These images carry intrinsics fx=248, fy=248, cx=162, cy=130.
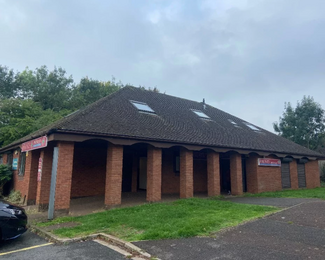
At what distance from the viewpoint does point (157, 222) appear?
23.2 ft

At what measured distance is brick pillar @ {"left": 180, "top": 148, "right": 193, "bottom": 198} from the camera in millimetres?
12117

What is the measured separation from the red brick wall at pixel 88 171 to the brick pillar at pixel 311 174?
15.1m

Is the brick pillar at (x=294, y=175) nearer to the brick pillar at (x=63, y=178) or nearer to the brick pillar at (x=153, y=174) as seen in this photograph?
the brick pillar at (x=153, y=174)

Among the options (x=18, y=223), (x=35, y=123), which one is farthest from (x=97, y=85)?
(x=18, y=223)

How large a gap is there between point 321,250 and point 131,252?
3691mm

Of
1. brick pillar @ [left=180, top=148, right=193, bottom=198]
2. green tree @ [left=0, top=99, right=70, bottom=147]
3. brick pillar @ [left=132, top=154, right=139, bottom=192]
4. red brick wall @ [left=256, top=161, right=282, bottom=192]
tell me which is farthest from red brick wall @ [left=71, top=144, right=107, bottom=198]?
green tree @ [left=0, top=99, right=70, bottom=147]

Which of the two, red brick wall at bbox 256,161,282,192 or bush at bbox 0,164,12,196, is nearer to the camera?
bush at bbox 0,164,12,196

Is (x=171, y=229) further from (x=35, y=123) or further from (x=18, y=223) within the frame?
(x=35, y=123)

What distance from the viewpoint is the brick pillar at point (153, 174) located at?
35.7 feet

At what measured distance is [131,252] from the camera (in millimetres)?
4977

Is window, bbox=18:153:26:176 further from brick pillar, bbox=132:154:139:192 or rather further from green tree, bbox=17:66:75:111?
green tree, bbox=17:66:75:111

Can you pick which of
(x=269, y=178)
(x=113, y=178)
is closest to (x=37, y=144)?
(x=113, y=178)

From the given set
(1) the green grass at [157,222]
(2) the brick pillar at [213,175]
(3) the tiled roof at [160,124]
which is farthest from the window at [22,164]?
(2) the brick pillar at [213,175]

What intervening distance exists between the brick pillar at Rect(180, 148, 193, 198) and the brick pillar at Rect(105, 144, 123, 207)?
142 inches
